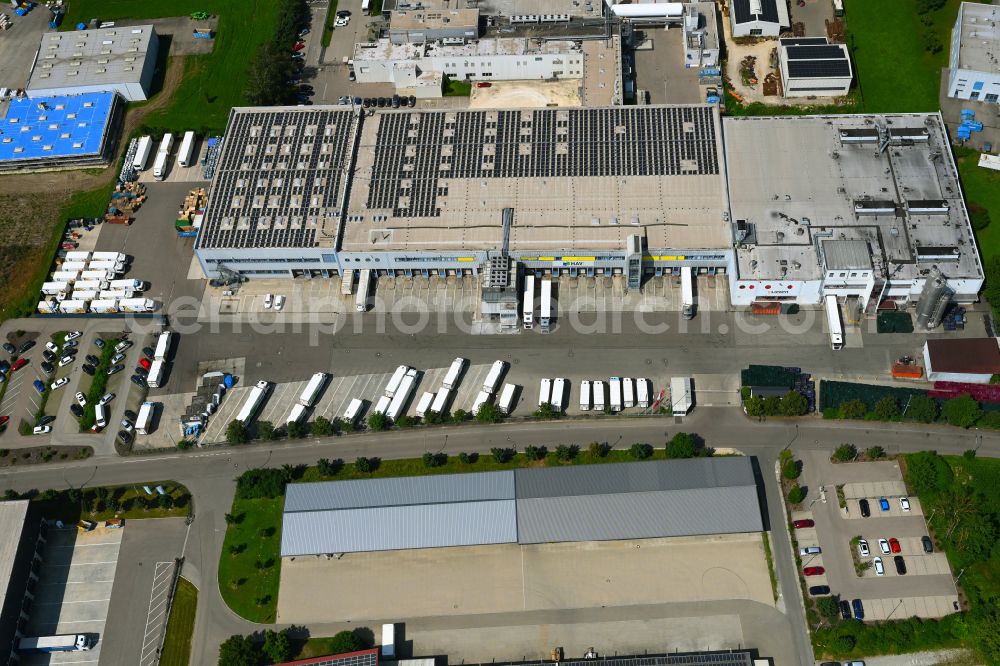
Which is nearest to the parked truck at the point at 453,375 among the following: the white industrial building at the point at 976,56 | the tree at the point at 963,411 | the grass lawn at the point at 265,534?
the grass lawn at the point at 265,534

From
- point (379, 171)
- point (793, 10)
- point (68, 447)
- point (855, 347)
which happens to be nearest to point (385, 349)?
point (379, 171)

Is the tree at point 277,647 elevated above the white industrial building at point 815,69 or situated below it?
below

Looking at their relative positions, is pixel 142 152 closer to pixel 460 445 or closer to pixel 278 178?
pixel 278 178

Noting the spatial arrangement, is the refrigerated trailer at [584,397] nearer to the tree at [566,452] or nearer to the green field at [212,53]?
the tree at [566,452]

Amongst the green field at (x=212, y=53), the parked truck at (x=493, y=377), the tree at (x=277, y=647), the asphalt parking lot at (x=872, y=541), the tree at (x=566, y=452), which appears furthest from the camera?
the green field at (x=212, y=53)

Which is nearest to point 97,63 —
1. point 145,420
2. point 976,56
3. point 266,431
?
point 145,420

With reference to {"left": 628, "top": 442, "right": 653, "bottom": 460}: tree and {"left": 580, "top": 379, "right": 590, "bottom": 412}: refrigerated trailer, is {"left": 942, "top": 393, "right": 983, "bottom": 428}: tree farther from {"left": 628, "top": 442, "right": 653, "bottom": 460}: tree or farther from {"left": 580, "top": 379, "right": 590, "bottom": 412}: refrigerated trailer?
{"left": 580, "top": 379, "right": 590, "bottom": 412}: refrigerated trailer

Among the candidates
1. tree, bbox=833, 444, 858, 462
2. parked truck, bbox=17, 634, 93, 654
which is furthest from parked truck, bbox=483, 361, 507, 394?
parked truck, bbox=17, 634, 93, 654
